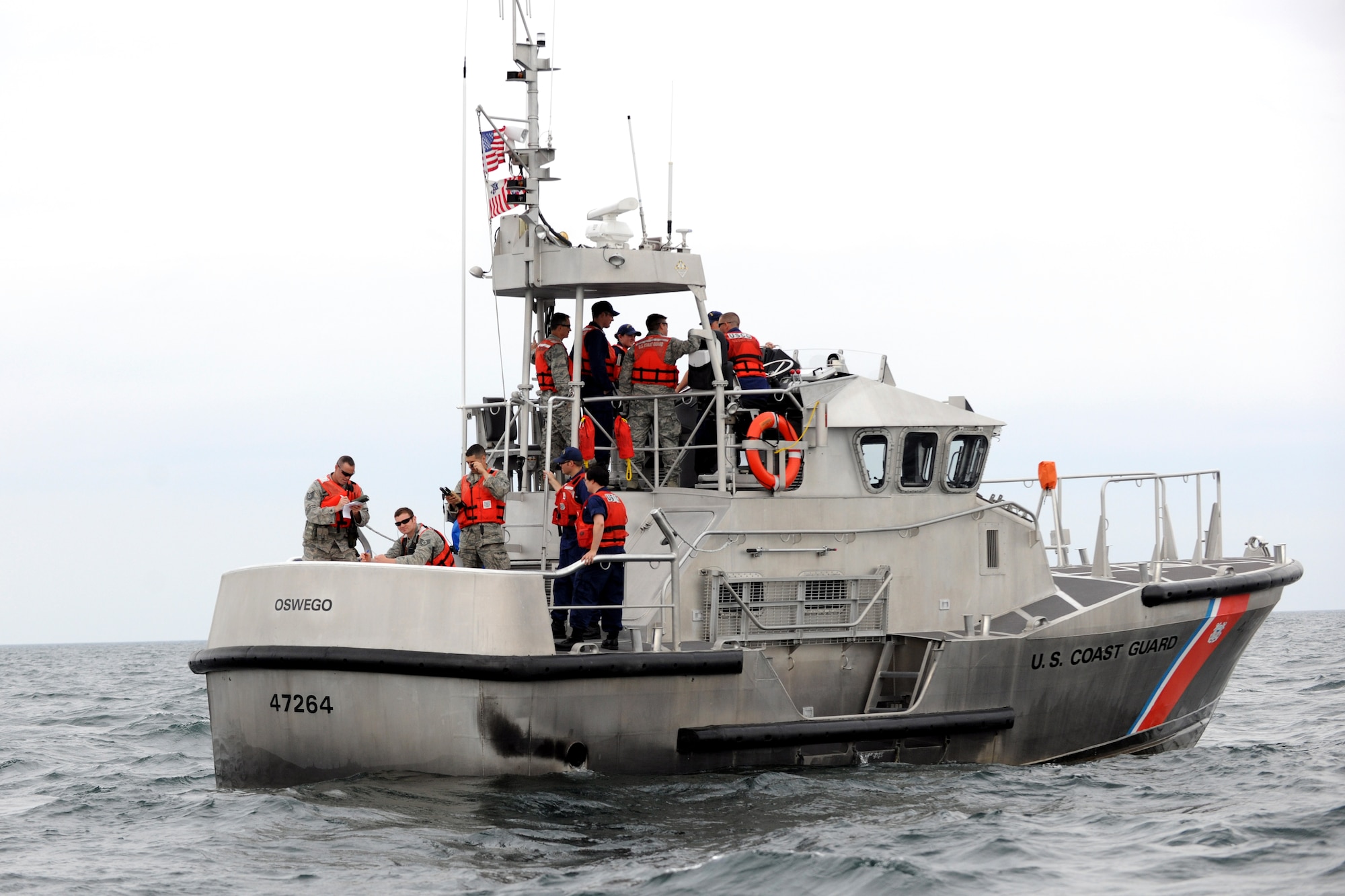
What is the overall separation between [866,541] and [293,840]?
466 centimetres

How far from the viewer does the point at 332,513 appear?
973cm

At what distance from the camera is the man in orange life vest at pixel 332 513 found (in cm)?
975

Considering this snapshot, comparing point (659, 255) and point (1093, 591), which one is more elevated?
point (659, 255)

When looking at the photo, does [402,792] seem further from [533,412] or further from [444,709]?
[533,412]

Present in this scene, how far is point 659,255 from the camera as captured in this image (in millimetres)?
10516

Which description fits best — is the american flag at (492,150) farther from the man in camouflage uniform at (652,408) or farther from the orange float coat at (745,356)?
the orange float coat at (745,356)

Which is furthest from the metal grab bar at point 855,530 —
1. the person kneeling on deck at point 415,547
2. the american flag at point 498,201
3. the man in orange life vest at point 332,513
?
the american flag at point 498,201

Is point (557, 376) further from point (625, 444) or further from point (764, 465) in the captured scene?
point (764, 465)

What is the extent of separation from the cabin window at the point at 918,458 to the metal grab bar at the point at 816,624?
33.0 inches

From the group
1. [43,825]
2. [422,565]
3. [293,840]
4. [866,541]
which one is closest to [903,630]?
[866,541]

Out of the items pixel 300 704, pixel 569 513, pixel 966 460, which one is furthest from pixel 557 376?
pixel 966 460

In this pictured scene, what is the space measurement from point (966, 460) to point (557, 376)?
3.31m

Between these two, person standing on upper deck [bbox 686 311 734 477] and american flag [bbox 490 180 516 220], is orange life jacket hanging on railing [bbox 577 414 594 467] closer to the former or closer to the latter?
person standing on upper deck [bbox 686 311 734 477]

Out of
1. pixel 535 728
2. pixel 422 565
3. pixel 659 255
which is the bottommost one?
pixel 535 728
